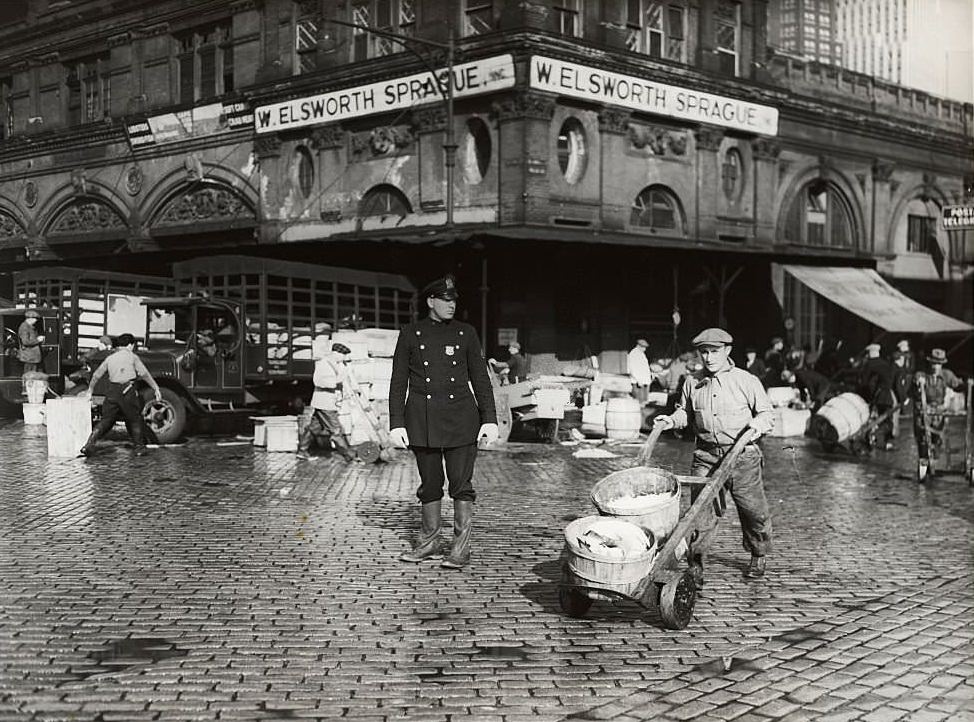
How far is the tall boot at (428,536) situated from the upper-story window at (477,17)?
1690 cm

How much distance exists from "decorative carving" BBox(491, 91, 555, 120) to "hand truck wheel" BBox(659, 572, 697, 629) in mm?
17646

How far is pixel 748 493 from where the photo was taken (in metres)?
7.27

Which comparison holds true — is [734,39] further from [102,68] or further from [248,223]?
[102,68]

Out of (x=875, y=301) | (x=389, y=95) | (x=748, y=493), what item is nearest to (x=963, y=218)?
(x=748, y=493)

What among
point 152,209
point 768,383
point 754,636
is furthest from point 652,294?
point 754,636

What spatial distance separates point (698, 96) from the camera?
2497 cm

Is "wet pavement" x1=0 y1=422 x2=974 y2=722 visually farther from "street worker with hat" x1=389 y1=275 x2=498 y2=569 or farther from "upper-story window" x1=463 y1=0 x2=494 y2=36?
"upper-story window" x1=463 y1=0 x2=494 y2=36

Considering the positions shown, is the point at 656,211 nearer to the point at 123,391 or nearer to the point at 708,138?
the point at 708,138

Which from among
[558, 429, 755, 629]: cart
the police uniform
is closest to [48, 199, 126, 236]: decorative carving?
the police uniform

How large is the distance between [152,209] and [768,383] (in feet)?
31.5

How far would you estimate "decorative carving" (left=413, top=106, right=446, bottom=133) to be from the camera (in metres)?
23.3

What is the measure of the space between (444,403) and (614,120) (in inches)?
701

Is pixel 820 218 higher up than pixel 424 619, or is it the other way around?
pixel 820 218

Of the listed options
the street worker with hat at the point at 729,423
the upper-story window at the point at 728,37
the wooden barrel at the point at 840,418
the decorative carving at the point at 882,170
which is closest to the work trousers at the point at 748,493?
the street worker with hat at the point at 729,423
